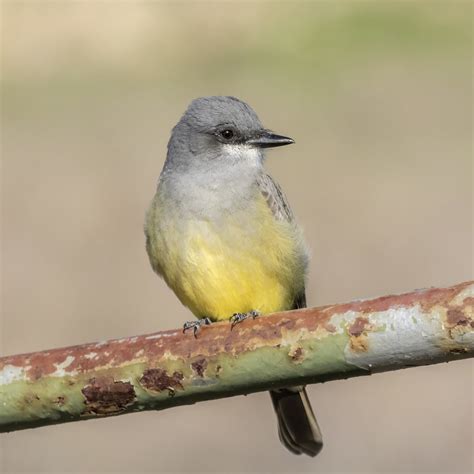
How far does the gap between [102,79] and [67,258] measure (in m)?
3.52

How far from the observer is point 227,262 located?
200 inches

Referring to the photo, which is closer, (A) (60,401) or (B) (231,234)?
(A) (60,401)

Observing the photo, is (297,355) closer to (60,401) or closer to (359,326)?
(359,326)

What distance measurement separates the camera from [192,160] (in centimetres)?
554

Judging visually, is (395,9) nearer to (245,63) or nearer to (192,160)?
(245,63)

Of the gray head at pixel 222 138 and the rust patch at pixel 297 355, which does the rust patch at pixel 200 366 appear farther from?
the gray head at pixel 222 138

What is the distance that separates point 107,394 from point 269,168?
7.44 metres

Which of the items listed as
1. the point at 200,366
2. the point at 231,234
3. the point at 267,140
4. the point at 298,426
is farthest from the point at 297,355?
the point at 267,140

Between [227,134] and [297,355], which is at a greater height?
[227,134]

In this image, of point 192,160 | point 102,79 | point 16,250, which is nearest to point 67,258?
point 16,250

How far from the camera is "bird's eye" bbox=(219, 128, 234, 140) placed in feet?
18.4

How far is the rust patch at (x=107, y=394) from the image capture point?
3.38m

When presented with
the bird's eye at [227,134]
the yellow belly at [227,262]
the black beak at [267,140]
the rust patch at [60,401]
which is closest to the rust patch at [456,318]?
the rust patch at [60,401]

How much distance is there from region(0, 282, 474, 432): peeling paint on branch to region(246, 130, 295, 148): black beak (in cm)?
199
